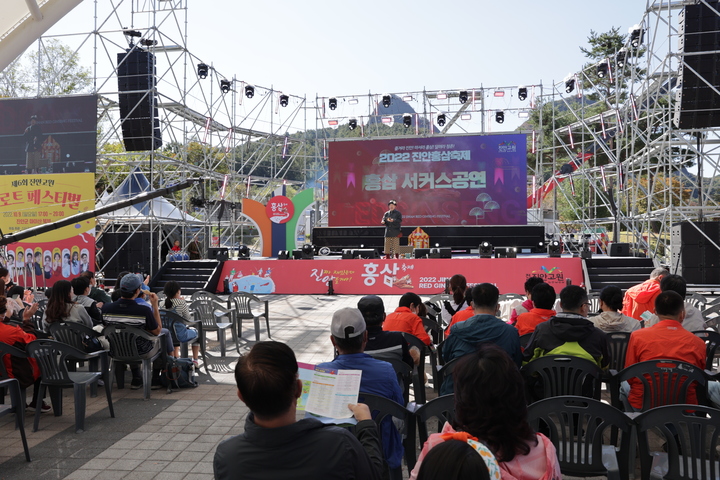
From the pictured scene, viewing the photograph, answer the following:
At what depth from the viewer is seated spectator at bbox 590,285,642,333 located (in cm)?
407

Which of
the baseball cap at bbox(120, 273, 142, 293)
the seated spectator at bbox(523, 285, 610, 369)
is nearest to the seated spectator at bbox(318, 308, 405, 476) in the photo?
the seated spectator at bbox(523, 285, 610, 369)

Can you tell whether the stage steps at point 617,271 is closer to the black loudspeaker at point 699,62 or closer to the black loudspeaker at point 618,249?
the black loudspeaker at point 618,249

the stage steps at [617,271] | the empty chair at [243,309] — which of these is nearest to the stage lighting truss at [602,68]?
the stage steps at [617,271]

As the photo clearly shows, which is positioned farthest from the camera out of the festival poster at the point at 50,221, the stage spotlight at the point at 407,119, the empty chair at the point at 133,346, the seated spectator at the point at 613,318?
the stage spotlight at the point at 407,119

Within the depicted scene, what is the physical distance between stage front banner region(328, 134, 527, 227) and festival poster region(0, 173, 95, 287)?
8.23 metres

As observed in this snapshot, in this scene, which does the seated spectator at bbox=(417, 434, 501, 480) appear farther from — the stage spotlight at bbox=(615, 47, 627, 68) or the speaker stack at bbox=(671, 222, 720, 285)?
the stage spotlight at bbox=(615, 47, 627, 68)

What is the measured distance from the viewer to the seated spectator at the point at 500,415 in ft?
5.03

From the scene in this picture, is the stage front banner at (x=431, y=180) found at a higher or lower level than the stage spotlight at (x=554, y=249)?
higher

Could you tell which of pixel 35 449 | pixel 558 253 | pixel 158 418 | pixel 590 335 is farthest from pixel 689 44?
pixel 35 449

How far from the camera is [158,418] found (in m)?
4.29

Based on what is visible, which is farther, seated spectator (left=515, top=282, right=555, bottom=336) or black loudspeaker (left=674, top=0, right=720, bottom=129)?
black loudspeaker (left=674, top=0, right=720, bottom=129)

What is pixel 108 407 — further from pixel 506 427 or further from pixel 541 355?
pixel 506 427

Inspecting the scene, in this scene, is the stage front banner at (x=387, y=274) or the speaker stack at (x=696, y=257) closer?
the stage front banner at (x=387, y=274)

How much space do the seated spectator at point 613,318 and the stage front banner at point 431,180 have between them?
13.7 meters
